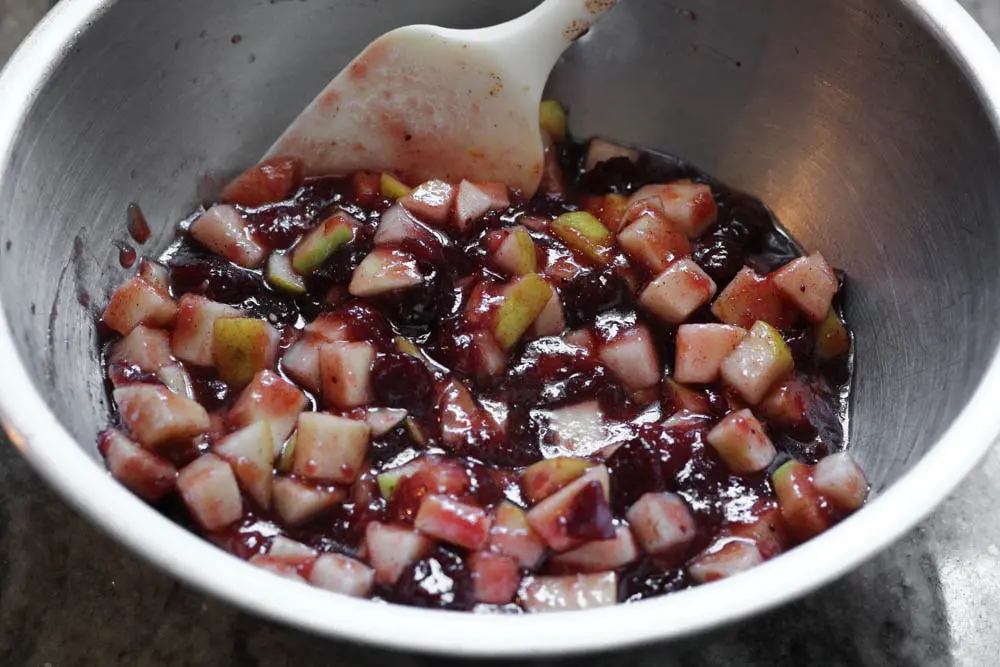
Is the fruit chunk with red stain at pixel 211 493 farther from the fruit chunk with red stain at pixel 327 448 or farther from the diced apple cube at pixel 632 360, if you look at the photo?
the diced apple cube at pixel 632 360

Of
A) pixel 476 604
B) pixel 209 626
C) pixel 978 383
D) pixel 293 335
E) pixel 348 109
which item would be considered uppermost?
pixel 978 383

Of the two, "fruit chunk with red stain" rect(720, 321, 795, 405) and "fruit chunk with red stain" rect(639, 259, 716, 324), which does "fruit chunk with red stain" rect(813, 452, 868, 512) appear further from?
"fruit chunk with red stain" rect(639, 259, 716, 324)

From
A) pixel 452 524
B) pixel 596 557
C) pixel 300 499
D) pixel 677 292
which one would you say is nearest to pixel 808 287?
pixel 677 292

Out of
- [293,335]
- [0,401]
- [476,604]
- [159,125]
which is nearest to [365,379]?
[293,335]

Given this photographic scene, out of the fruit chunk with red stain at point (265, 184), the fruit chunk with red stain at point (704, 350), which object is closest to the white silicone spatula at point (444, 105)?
the fruit chunk with red stain at point (265, 184)

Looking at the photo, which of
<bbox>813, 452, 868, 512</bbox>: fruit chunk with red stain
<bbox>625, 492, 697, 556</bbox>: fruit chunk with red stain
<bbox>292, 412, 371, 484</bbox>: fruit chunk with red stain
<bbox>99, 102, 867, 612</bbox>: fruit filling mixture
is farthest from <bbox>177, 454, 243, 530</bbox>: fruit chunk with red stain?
<bbox>813, 452, 868, 512</bbox>: fruit chunk with red stain

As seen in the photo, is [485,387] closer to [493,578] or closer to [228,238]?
[493,578]

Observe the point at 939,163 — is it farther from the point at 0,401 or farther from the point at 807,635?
the point at 0,401
